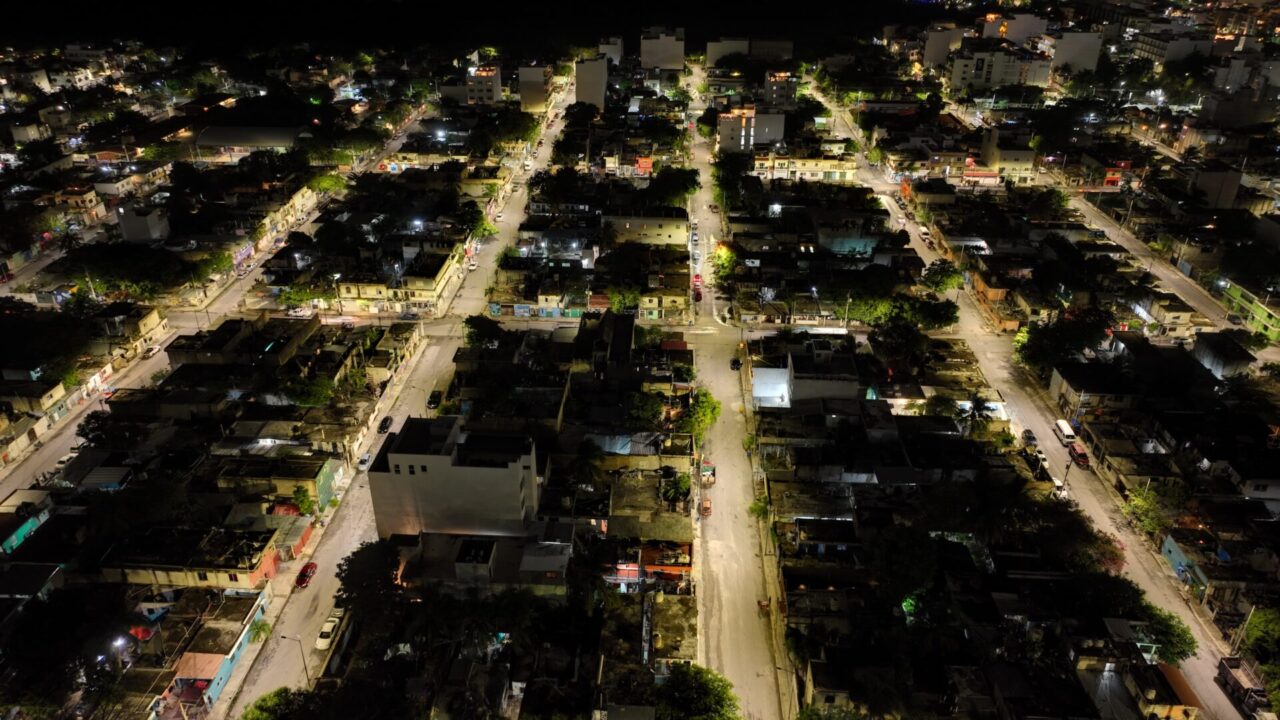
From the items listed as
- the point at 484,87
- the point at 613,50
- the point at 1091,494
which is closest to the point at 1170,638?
the point at 1091,494

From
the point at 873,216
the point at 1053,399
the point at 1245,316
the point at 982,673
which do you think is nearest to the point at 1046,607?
the point at 982,673

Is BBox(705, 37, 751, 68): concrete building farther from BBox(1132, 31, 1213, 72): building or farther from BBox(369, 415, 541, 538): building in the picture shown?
BBox(369, 415, 541, 538): building

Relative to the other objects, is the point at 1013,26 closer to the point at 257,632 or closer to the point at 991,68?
the point at 991,68

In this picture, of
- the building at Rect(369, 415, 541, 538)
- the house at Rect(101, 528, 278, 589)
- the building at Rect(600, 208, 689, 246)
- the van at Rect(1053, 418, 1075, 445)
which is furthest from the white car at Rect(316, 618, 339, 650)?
the building at Rect(600, 208, 689, 246)

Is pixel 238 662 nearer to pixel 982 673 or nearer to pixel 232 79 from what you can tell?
pixel 982 673

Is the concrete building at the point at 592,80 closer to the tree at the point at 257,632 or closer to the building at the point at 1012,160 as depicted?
the building at the point at 1012,160

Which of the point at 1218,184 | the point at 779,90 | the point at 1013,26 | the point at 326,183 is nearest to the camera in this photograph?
the point at 1218,184

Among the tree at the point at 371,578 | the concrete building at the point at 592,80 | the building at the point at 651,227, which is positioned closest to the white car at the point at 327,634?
the tree at the point at 371,578
